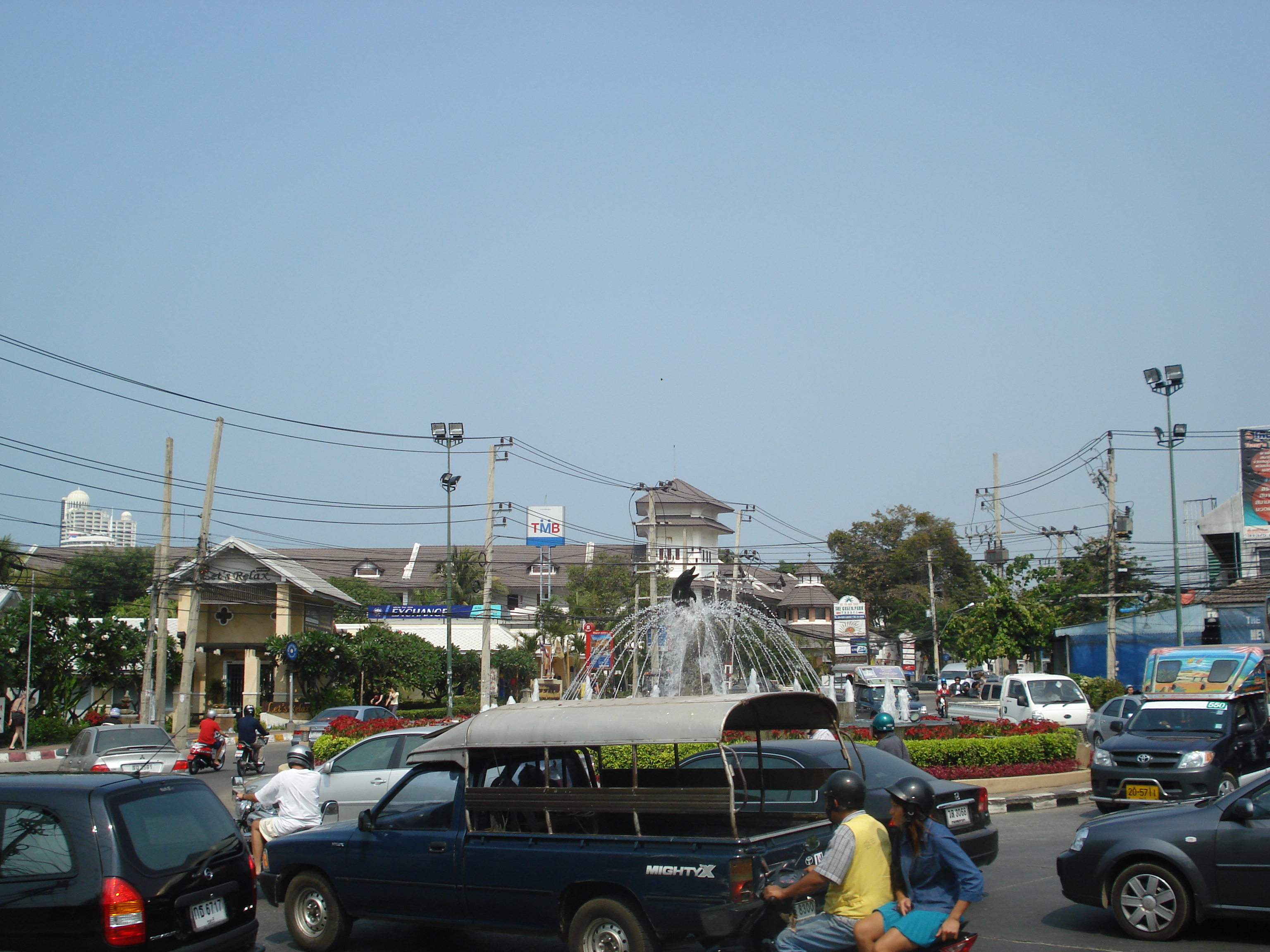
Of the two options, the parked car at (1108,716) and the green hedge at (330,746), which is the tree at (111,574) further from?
the parked car at (1108,716)

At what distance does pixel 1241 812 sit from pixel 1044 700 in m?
21.8

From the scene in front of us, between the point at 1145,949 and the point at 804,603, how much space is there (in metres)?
89.0

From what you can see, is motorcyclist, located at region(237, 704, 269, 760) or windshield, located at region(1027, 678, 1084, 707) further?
windshield, located at region(1027, 678, 1084, 707)

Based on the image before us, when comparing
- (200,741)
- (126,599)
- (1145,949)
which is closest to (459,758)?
(1145,949)

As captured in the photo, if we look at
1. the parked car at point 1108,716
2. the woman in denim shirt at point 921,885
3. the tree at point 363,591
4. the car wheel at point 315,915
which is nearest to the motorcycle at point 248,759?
the car wheel at point 315,915

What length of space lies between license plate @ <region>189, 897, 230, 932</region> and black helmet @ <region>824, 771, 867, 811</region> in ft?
13.2

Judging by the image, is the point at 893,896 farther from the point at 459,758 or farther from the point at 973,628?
the point at 973,628

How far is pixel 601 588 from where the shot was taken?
72.1 m

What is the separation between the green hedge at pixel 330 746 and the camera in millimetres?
21625

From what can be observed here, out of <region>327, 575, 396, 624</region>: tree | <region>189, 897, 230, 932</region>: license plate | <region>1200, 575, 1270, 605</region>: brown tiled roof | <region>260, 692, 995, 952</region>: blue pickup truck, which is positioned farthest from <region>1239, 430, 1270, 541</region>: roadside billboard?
<region>327, 575, 396, 624</region>: tree

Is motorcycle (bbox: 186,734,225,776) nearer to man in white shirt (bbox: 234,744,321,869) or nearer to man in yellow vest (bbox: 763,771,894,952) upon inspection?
man in white shirt (bbox: 234,744,321,869)

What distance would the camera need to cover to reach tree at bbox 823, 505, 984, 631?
89.1 meters

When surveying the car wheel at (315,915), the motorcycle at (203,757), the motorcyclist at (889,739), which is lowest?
the motorcycle at (203,757)

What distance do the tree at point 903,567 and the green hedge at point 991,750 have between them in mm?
66977
